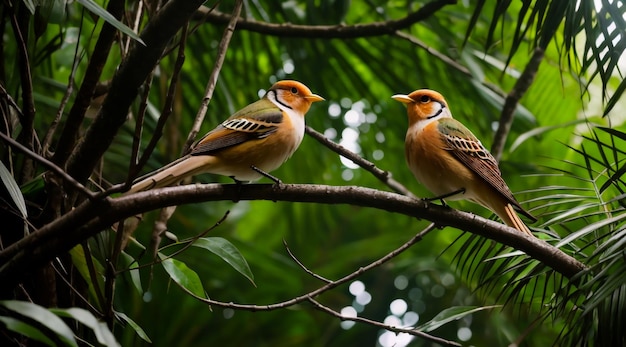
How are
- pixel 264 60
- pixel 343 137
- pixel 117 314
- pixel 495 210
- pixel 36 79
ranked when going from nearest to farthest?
1. pixel 117 314
2. pixel 495 210
3. pixel 36 79
4. pixel 343 137
5. pixel 264 60

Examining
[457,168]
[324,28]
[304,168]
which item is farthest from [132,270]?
[304,168]

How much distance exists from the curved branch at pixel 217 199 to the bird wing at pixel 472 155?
0.37 metres

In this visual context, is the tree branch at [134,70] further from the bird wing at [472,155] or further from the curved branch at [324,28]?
the curved branch at [324,28]

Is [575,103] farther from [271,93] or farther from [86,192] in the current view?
[86,192]

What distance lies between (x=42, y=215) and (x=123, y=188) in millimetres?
580

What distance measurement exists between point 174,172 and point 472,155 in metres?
0.76

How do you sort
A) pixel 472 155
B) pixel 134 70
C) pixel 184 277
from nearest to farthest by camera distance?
1. pixel 134 70
2. pixel 184 277
3. pixel 472 155

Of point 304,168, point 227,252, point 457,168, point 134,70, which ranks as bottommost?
point 304,168

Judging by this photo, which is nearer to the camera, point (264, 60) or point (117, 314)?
point (117, 314)

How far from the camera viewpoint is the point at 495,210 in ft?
6.09

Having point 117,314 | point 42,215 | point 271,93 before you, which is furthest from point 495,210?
point 42,215

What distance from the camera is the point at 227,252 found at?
1.66m

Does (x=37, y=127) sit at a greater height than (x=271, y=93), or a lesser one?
lesser

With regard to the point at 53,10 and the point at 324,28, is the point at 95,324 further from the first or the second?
the point at 324,28
